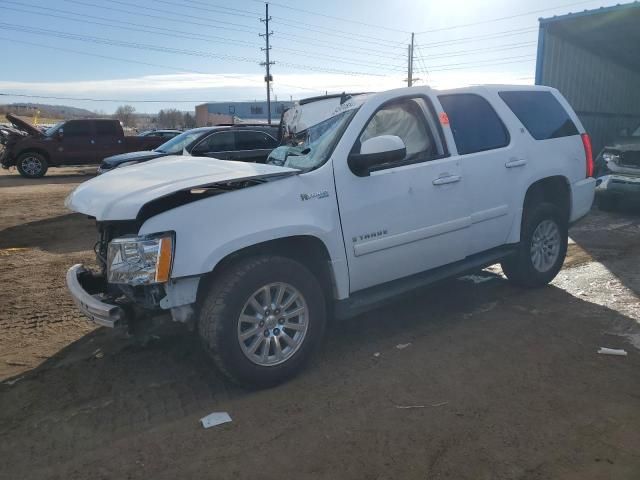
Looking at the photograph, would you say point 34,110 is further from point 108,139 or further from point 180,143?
point 180,143

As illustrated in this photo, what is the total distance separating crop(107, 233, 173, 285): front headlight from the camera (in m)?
3.01

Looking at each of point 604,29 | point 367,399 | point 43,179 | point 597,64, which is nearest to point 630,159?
point 604,29

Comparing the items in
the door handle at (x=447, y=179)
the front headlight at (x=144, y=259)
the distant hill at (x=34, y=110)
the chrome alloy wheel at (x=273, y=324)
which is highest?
the distant hill at (x=34, y=110)

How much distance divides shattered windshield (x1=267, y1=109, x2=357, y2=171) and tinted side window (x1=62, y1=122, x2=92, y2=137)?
15893 mm

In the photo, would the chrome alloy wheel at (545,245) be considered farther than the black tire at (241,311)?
Yes

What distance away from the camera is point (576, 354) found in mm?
3906

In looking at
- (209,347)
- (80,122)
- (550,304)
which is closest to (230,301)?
(209,347)

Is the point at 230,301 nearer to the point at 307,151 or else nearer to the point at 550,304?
the point at 307,151

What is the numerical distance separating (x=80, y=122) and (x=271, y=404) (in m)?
17.5

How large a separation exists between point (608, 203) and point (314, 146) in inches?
337

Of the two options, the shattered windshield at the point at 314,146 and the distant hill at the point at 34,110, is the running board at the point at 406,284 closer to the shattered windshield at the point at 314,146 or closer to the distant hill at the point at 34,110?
the shattered windshield at the point at 314,146

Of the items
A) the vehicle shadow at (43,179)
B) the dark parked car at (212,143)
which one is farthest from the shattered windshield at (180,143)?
the vehicle shadow at (43,179)

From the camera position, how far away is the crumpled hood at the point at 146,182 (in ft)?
10.1

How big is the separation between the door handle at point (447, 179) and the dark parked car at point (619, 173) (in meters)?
6.82
